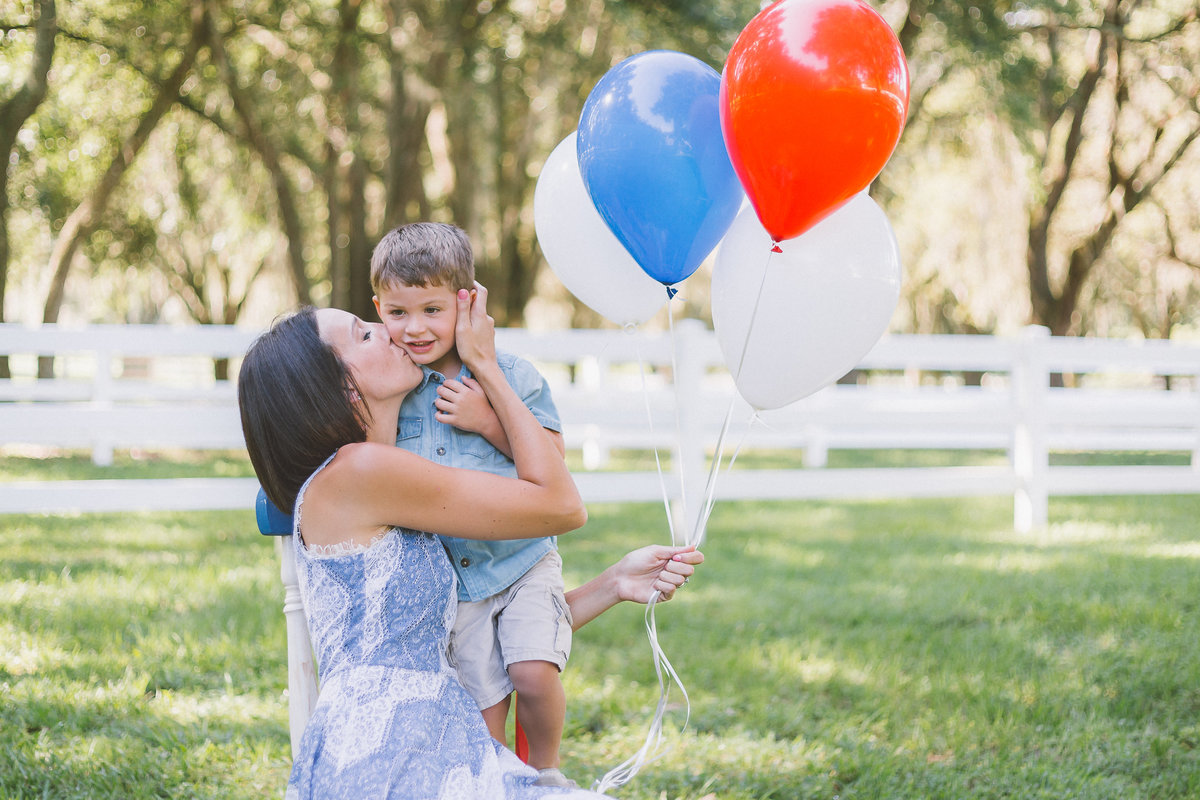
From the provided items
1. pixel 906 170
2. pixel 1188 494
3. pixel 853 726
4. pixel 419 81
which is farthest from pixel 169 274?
pixel 853 726

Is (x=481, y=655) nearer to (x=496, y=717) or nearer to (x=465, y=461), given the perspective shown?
(x=496, y=717)

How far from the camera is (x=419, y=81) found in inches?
424

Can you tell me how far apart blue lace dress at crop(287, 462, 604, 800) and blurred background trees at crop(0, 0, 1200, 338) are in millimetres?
8322

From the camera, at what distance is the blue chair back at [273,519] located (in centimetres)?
206

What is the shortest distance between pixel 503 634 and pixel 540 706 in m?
0.18

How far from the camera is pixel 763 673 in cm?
381

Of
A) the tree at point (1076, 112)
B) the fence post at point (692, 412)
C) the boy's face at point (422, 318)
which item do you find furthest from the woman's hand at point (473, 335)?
the tree at point (1076, 112)

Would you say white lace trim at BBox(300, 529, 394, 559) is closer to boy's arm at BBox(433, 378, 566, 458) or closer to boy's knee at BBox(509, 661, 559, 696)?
boy's arm at BBox(433, 378, 566, 458)

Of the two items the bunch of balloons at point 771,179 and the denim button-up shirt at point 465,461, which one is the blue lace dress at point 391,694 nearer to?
the denim button-up shirt at point 465,461

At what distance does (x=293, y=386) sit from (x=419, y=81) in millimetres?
9602

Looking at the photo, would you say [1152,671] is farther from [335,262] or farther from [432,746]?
[335,262]

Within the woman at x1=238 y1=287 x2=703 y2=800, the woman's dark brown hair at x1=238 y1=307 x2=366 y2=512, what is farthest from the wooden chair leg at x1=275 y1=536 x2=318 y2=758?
the woman's dark brown hair at x1=238 y1=307 x2=366 y2=512

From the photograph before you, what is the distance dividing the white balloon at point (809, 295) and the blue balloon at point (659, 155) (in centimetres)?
13

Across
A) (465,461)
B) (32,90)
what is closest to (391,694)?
(465,461)
